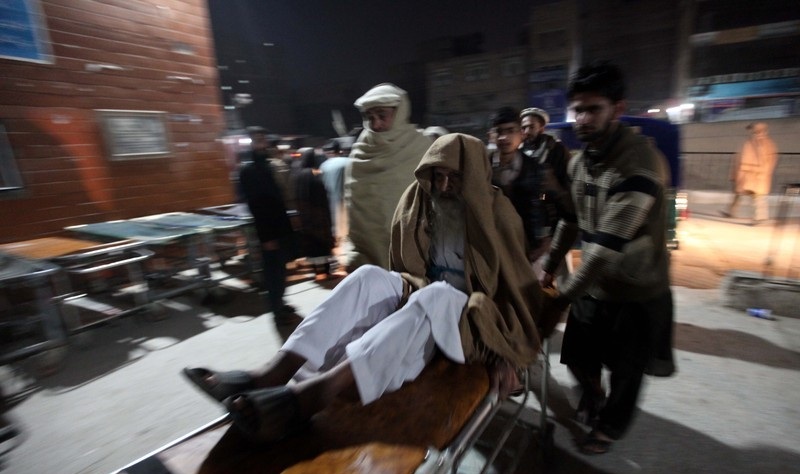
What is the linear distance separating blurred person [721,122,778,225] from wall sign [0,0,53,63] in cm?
1090

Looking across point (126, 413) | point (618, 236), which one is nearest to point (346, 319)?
point (618, 236)

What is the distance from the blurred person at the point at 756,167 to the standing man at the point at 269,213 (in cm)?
836

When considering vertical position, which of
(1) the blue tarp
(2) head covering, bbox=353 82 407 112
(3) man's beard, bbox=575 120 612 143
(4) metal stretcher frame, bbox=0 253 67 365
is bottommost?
(4) metal stretcher frame, bbox=0 253 67 365

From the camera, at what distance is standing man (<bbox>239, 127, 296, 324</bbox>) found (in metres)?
3.66

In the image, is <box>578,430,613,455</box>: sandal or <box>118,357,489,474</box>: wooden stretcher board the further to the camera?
<box>578,430,613,455</box>: sandal

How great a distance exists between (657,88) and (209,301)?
30.1m

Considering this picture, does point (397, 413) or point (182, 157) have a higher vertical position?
point (182, 157)

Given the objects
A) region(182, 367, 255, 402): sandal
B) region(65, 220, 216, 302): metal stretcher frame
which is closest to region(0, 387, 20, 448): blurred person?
region(65, 220, 216, 302): metal stretcher frame

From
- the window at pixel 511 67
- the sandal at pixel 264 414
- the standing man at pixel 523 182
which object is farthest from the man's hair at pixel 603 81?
the window at pixel 511 67

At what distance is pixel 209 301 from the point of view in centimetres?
470

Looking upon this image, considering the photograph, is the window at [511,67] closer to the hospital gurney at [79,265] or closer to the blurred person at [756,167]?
the blurred person at [756,167]

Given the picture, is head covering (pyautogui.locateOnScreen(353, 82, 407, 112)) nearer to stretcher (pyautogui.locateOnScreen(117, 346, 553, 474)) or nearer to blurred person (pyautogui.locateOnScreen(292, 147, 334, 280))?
stretcher (pyautogui.locateOnScreen(117, 346, 553, 474))

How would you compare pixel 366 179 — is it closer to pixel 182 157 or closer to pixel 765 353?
pixel 765 353

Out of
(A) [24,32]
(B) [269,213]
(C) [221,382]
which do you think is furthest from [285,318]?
(A) [24,32]
